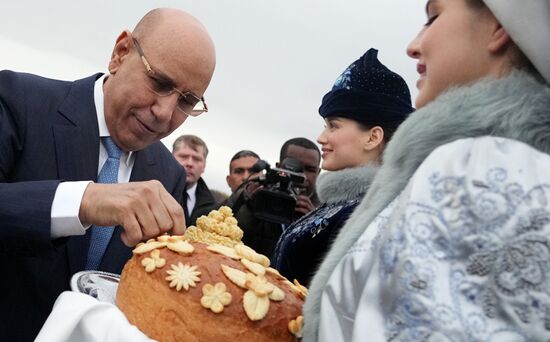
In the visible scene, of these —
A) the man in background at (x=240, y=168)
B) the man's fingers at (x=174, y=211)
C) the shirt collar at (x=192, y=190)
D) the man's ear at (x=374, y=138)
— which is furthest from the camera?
the man in background at (x=240, y=168)

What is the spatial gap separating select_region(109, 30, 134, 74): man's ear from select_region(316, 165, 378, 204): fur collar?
3.55 feet

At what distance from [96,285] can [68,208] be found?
293 mm

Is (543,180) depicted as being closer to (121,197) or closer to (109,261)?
(121,197)

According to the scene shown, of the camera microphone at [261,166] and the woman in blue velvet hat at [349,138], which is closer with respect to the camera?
the woman in blue velvet hat at [349,138]

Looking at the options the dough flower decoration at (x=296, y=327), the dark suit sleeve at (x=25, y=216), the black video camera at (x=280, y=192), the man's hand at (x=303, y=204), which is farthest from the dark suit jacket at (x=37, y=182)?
the man's hand at (x=303, y=204)

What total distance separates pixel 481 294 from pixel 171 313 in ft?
2.02

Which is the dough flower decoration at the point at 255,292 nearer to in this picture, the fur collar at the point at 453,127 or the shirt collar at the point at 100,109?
the fur collar at the point at 453,127

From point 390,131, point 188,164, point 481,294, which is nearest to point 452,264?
point 481,294

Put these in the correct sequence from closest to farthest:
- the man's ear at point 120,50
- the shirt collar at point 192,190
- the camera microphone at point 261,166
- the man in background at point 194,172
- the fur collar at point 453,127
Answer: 1. the fur collar at point 453,127
2. the man's ear at point 120,50
3. the camera microphone at point 261,166
4. the man in background at point 194,172
5. the shirt collar at point 192,190

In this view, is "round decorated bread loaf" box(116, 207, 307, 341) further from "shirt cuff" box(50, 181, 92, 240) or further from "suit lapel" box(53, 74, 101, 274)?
"suit lapel" box(53, 74, 101, 274)

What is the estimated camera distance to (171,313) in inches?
52.0

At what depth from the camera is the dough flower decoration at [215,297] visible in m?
1.30

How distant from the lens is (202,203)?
16.7ft

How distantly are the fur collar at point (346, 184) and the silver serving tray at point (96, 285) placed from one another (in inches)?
54.6
